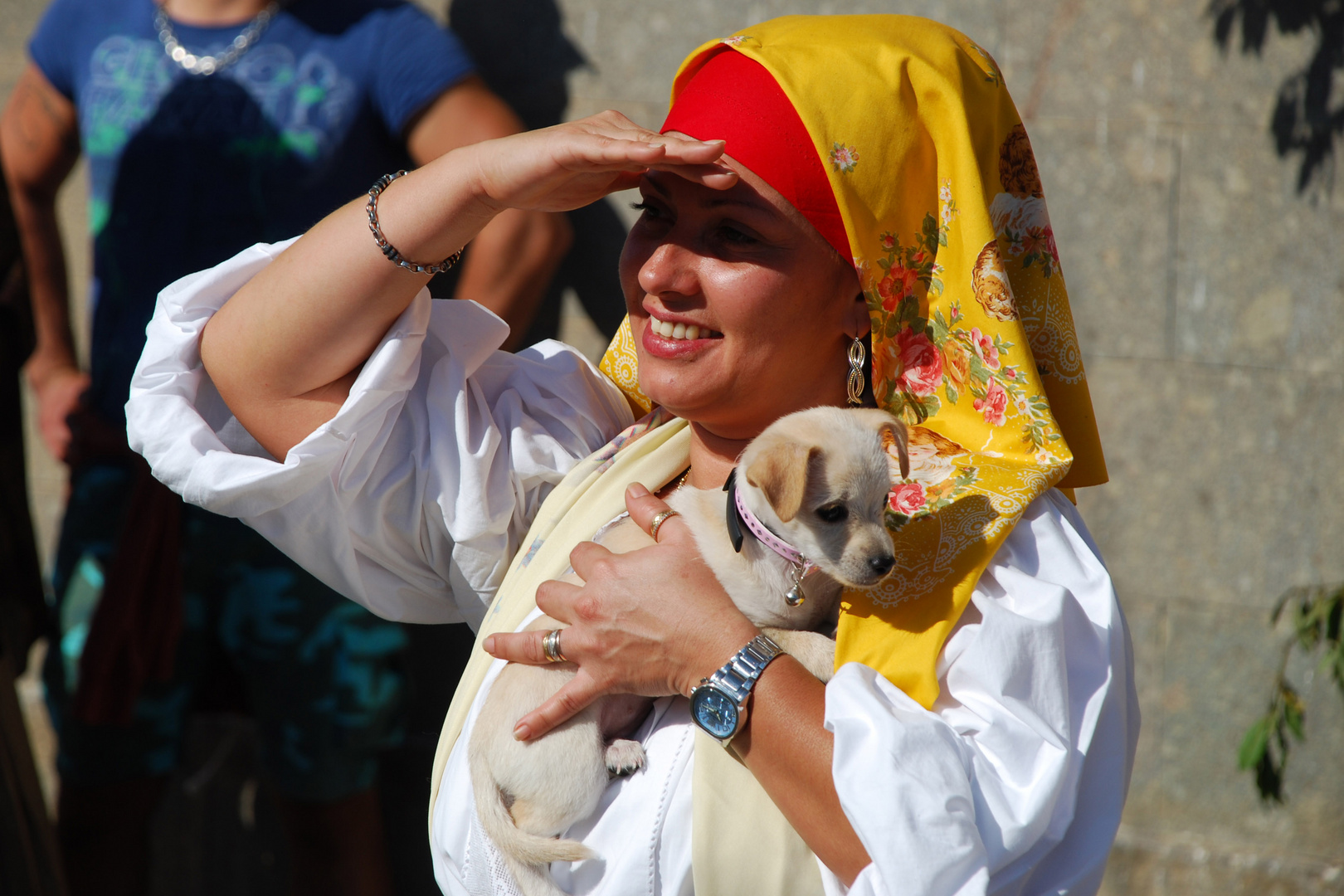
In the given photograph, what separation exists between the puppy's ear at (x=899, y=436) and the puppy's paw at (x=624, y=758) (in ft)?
2.16

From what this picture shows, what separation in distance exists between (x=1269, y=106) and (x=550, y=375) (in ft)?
9.53

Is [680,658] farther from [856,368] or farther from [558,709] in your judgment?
[856,368]

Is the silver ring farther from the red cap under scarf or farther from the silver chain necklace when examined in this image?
the silver chain necklace

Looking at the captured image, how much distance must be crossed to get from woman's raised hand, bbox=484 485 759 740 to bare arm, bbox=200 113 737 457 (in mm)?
590

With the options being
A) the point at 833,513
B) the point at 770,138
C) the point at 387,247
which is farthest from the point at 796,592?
the point at 387,247

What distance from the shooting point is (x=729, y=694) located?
168 centimetres

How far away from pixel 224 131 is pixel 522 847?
2.68m

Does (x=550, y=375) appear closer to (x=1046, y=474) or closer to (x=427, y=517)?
(x=427, y=517)

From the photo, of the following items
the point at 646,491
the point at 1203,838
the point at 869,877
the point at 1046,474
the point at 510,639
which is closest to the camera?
the point at 869,877

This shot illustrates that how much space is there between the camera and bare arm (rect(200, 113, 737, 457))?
1.83 metres

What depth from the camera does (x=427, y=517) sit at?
2160 mm

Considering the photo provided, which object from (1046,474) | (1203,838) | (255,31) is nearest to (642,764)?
(1046,474)

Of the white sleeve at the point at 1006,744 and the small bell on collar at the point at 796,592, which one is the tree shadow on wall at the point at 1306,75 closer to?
the white sleeve at the point at 1006,744

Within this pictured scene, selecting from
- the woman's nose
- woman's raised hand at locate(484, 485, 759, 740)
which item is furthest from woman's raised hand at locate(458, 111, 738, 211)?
woman's raised hand at locate(484, 485, 759, 740)
